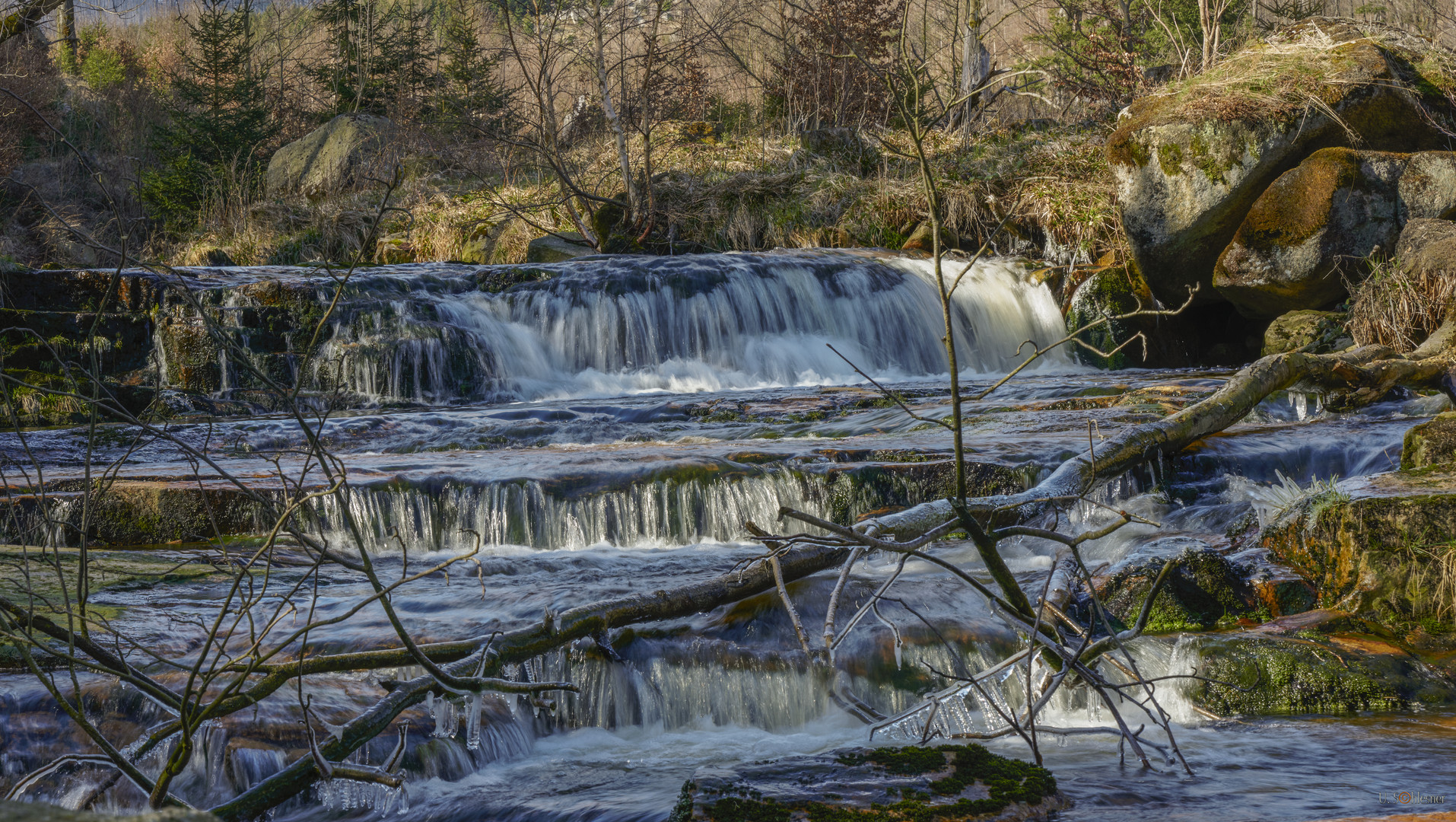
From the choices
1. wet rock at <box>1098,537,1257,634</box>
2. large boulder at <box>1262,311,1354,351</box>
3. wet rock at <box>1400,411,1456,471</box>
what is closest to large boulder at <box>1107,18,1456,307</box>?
large boulder at <box>1262,311,1354,351</box>

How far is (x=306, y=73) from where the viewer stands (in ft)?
73.0

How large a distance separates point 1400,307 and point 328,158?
55.7 feet

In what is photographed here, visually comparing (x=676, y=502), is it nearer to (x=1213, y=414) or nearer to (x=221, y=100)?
(x=1213, y=414)

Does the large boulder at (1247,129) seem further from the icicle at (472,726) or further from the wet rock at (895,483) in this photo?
the icicle at (472,726)

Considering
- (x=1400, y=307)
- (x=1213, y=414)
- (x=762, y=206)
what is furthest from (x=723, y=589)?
(x=762, y=206)

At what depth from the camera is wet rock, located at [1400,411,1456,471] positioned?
16.4 feet

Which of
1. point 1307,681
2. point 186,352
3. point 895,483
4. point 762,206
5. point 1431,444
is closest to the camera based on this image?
point 1307,681

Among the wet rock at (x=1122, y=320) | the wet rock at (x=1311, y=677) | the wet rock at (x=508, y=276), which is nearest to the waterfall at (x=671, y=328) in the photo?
the wet rock at (x=508, y=276)

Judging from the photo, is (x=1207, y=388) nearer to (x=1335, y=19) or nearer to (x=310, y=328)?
(x=1335, y=19)

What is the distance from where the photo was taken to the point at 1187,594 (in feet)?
13.3

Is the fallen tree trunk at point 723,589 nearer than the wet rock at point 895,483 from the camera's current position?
Yes

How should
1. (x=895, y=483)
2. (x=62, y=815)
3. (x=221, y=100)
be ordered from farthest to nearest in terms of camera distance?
(x=221, y=100) → (x=895, y=483) → (x=62, y=815)

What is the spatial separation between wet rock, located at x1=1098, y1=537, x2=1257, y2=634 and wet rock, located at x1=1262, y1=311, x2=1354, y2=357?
583 centimetres

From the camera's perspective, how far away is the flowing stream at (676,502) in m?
3.01
